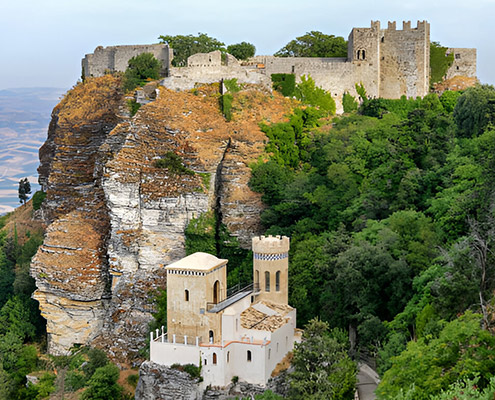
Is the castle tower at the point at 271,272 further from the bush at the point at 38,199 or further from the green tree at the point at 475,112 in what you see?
the bush at the point at 38,199

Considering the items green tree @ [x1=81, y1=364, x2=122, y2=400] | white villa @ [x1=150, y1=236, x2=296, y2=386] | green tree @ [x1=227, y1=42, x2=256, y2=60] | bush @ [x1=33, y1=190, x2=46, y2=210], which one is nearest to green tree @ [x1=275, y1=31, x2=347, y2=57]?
green tree @ [x1=227, y1=42, x2=256, y2=60]

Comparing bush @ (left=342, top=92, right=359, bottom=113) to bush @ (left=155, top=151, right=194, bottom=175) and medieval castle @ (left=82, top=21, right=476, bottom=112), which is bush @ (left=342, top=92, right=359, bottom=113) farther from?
bush @ (left=155, top=151, right=194, bottom=175)

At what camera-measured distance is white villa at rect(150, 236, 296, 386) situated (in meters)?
33.6

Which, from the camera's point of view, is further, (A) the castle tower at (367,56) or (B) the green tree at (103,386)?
(A) the castle tower at (367,56)

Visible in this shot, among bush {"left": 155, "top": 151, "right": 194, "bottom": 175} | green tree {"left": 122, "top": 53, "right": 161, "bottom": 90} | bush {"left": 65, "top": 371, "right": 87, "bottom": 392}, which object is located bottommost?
bush {"left": 65, "top": 371, "right": 87, "bottom": 392}

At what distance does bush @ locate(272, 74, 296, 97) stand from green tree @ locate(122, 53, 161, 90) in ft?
24.0

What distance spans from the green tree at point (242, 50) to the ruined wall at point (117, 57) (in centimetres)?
692

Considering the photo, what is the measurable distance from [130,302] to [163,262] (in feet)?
9.36

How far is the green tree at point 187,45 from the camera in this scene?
5538 centimetres

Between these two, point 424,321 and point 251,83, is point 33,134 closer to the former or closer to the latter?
point 251,83

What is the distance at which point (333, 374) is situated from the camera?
30.8 m

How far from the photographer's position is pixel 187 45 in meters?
58.3

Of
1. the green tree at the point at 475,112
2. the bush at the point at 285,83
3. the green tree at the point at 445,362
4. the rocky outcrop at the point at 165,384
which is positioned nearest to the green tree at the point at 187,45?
the bush at the point at 285,83

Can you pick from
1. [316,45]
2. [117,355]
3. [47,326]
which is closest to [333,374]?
[117,355]
